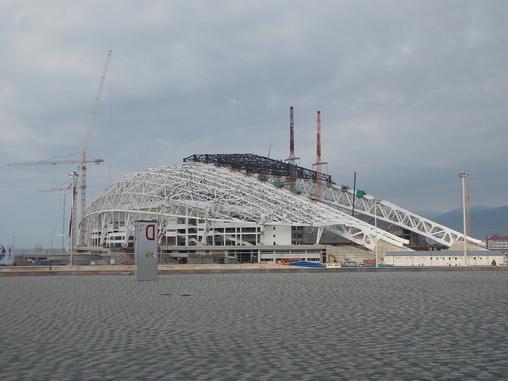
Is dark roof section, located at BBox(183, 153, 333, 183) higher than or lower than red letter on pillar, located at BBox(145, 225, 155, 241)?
higher

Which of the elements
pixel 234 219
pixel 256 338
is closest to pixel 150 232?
pixel 256 338

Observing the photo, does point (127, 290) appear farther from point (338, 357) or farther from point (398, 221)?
point (398, 221)

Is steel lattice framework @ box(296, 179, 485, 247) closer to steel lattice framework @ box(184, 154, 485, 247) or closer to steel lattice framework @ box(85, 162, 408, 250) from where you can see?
steel lattice framework @ box(184, 154, 485, 247)

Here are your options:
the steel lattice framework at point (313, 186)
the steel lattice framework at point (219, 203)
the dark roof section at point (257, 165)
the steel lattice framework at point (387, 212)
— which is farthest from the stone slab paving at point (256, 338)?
the dark roof section at point (257, 165)

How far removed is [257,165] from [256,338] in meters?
99.7

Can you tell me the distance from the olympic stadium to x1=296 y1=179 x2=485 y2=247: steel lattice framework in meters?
0.18

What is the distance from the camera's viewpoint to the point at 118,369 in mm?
8492

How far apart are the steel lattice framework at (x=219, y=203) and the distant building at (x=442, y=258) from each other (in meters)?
7.93

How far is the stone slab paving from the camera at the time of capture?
830 cm

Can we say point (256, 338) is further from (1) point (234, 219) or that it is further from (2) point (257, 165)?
(2) point (257, 165)

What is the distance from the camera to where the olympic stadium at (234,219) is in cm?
7981

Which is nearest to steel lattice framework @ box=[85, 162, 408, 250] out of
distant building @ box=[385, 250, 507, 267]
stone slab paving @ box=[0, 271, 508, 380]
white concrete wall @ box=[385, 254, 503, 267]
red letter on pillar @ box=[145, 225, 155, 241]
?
distant building @ box=[385, 250, 507, 267]

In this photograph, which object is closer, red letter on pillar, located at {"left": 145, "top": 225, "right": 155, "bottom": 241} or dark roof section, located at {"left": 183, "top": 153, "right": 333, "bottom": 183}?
red letter on pillar, located at {"left": 145, "top": 225, "right": 155, "bottom": 241}

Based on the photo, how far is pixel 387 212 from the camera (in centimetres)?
10469
